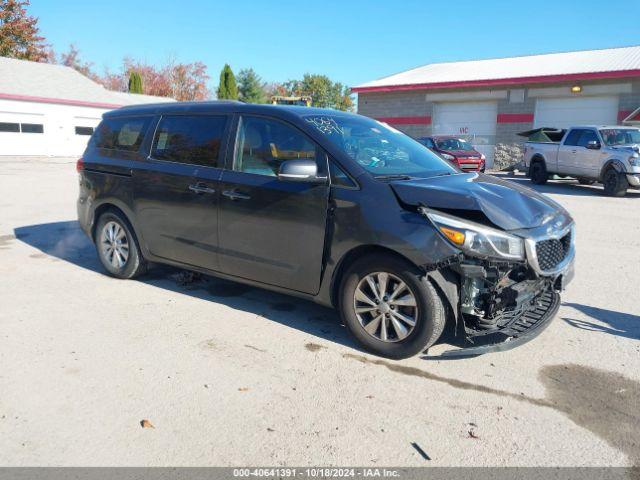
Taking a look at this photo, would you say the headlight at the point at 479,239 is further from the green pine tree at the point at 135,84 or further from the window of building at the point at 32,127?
the green pine tree at the point at 135,84

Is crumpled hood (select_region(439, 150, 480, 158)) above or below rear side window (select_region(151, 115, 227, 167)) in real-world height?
below

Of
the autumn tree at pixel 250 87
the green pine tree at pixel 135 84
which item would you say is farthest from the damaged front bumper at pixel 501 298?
the autumn tree at pixel 250 87

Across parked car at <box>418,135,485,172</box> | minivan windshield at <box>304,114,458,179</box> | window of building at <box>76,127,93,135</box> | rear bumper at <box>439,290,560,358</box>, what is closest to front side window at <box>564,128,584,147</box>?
parked car at <box>418,135,485,172</box>

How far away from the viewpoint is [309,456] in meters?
2.83

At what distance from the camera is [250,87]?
74000 millimetres

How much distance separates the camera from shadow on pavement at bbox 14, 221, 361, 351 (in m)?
4.62

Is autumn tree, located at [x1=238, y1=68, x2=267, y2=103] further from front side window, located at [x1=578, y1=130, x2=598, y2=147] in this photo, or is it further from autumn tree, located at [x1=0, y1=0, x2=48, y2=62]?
front side window, located at [x1=578, y1=130, x2=598, y2=147]

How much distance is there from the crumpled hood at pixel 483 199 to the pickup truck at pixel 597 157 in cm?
1146

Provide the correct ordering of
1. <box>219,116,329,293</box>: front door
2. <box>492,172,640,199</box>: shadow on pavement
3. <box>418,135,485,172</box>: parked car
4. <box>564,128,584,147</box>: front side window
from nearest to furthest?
<box>219,116,329,293</box>: front door < <box>492,172,640,199</box>: shadow on pavement < <box>564,128,584,147</box>: front side window < <box>418,135,485,172</box>: parked car

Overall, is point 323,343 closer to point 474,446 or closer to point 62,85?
point 474,446

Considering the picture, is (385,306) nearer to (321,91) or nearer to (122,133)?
(122,133)

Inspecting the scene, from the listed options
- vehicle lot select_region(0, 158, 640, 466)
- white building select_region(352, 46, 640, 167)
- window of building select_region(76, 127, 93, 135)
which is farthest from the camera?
window of building select_region(76, 127, 93, 135)

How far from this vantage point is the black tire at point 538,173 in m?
17.2

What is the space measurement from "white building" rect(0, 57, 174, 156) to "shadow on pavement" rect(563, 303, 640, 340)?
106 ft
